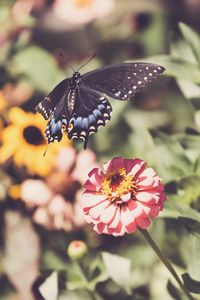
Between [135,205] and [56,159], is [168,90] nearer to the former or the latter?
[56,159]

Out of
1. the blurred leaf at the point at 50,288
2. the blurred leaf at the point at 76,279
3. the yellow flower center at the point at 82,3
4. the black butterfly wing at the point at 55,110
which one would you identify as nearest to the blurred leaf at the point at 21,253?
the blurred leaf at the point at 76,279

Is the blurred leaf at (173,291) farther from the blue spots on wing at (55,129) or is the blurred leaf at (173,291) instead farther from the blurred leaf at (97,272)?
the blue spots on wing at (55,129)

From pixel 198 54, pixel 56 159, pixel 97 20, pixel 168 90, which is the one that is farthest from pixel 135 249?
pixel 97 20

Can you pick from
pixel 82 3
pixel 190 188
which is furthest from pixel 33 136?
pixel 82 3

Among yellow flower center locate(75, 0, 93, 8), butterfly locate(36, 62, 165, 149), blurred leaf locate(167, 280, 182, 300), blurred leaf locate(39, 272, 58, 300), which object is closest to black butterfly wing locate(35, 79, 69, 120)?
butterfly locate(36, 62, 165, 149)

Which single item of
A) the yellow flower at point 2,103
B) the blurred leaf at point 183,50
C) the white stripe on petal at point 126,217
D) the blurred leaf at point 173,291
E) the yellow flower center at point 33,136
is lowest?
the blurred leaf at point 173,291
